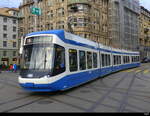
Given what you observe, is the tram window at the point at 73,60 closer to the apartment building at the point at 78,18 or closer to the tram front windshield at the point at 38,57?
the tram front windshield at the point at 38,57

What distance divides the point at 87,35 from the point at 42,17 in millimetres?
15617

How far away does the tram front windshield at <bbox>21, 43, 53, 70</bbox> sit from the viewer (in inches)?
320

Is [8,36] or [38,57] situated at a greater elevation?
[8,36]

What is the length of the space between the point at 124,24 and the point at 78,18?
2273cm

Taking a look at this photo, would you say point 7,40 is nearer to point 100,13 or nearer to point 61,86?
point 100,13

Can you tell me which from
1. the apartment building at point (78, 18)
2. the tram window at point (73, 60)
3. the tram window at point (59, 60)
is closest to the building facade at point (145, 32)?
the apartment building at point (78, 18)

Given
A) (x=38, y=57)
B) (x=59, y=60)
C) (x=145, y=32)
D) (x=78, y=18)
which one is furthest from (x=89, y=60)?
(x=145, y=32)

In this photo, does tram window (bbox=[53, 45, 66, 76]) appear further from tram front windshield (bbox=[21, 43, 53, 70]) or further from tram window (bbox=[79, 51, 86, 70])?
tram window (bbox=[79, 51, 86, 70])

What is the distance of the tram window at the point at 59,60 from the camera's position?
8.25 meters

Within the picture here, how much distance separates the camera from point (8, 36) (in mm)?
54750

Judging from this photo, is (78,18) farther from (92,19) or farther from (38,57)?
(38,57)

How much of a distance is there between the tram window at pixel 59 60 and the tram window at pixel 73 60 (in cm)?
72

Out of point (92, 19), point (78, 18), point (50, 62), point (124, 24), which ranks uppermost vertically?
point (124, 24)

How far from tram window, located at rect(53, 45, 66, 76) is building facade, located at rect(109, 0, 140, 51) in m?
43.8
